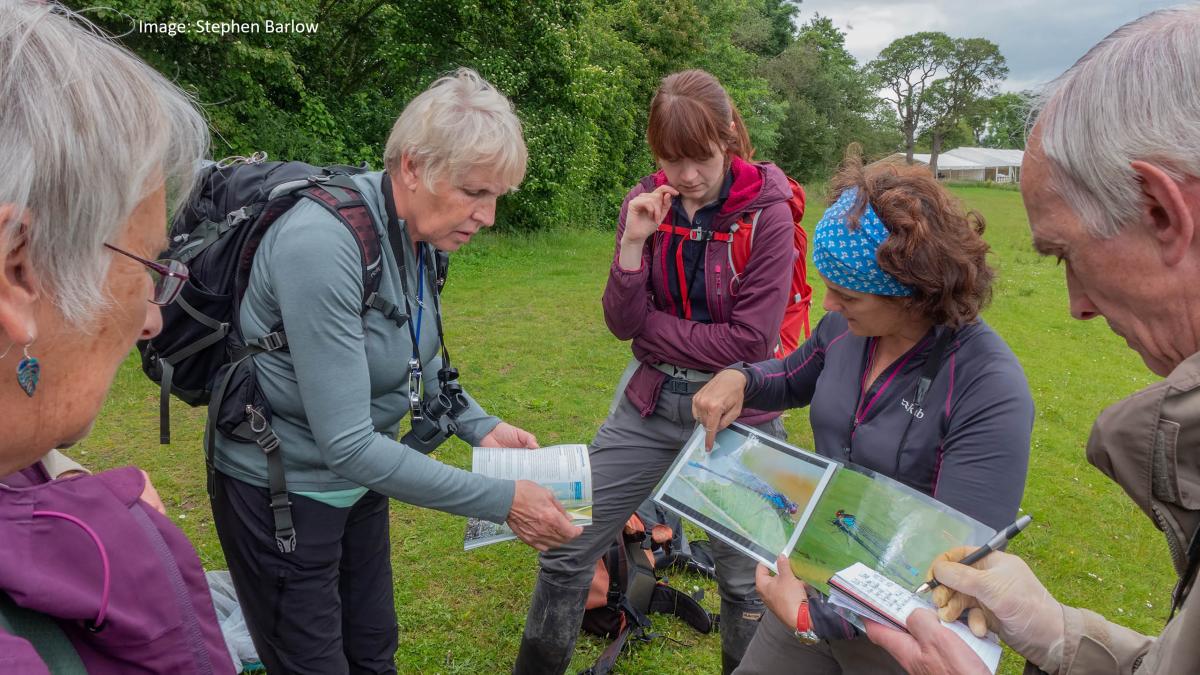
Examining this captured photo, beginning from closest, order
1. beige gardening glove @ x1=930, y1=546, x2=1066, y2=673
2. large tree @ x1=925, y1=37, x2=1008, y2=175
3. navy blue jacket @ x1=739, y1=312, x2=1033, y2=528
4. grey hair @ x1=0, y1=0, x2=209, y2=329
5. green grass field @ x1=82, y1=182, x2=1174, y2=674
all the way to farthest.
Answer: grey hair @ x1=0, y1=0, x2=209, y2=329 → beige gardening glove @ x1=930, y1=546, x2=1066, y2=673 → navy blue jacket @ x1=739, y1=312, x2=1033, y2=528 → green grass field @ x1=82, y1=182, x2=1174, y2=674 → large tree @ x1=925, y1=37, x2=1008, y2=175

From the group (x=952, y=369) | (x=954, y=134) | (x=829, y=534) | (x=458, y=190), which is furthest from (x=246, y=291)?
(x=954, y=134)

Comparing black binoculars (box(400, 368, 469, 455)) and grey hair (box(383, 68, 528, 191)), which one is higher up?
grey hair (box(383, 68, 528, 191))

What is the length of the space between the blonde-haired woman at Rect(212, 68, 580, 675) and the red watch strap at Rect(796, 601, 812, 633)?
29.9 inches

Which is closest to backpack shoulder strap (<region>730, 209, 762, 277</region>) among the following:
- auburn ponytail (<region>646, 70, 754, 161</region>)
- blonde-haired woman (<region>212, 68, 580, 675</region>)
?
auburn ponytail (<region>646, 70, 754, 161</region>)

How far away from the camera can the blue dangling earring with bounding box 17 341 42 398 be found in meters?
1.01

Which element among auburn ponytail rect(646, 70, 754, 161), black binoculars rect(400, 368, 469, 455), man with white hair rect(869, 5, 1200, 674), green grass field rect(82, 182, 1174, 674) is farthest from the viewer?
green grass field rect(82, 182, 1174, 674)

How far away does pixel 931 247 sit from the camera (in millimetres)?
2154

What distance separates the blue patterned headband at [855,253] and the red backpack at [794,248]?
0.88 metres

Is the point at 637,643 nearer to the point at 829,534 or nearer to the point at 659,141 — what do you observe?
the point at 829,534

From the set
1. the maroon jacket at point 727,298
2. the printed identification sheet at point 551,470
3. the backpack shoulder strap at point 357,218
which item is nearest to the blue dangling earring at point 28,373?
the backpack shoulder strap at point 357,218

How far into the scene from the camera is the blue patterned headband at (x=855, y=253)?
221 cm

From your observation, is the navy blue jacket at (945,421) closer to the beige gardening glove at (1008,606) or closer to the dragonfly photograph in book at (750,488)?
the dragonfly photograph in book at (750,488)

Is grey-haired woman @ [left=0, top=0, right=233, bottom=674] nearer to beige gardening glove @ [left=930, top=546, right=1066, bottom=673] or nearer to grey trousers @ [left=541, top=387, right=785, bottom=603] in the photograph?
beige gardening glove @ [left=930, top=546, right=1066, bottom=673]

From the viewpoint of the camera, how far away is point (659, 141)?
3.30m
